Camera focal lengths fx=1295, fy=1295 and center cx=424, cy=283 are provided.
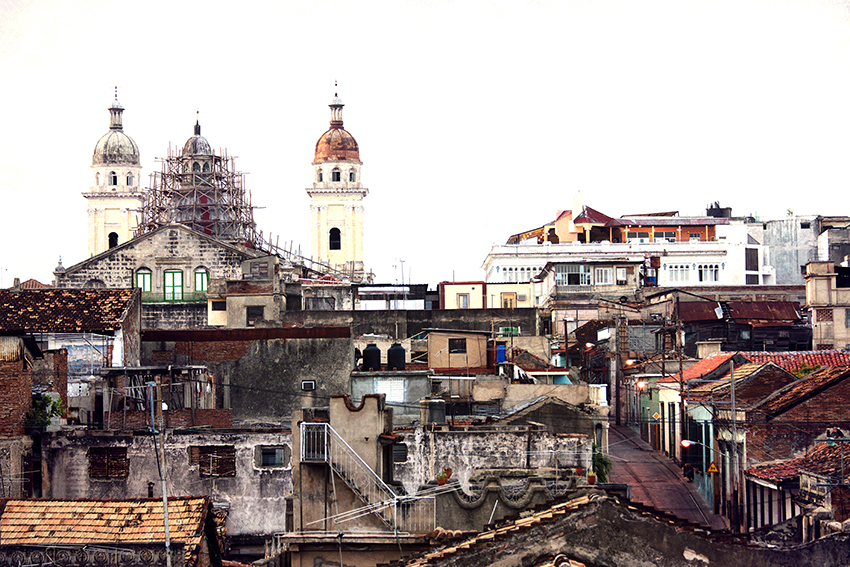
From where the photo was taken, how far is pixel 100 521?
26734mm

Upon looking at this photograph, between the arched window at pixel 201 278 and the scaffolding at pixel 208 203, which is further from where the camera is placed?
the scaffolding at pixel 208 203

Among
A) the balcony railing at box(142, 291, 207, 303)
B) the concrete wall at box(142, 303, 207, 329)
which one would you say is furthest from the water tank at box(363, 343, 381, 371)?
the balcony railing at box(142, 291, 207, 303)

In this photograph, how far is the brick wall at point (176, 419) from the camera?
3872 cm

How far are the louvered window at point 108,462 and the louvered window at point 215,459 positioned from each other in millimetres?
1913

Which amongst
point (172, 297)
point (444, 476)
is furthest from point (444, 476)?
point (172, 297)

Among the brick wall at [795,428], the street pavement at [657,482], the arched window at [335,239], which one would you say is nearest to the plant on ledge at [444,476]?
the street pavement at [657,482]

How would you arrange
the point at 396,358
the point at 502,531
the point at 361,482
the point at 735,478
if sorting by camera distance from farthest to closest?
1. the point at 396,358
2. the point at 735,478
3. the point at 361,482
4. the point at 502,531

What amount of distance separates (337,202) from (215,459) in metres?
91.9

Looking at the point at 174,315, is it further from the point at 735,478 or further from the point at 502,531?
the point at 502,531

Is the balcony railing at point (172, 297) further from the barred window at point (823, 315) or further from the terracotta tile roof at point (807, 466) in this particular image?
the terracotta tile roof at point (807, 466)

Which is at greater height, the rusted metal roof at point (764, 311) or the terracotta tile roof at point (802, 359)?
the rusted metal roof at point (764, 311)

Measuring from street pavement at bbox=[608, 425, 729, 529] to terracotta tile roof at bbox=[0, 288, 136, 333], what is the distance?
706 inches

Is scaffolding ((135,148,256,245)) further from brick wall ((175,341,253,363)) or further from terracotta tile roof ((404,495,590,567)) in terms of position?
terracotta tile roof ((404,495,590,567))

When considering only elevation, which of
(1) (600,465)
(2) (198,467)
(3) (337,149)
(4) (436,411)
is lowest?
(2) (198,467)
